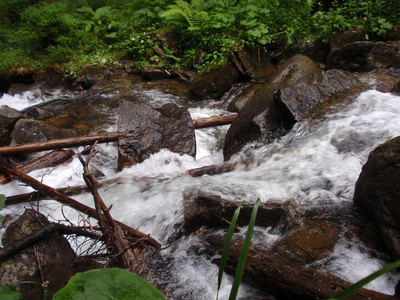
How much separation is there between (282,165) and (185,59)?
6.13 metres

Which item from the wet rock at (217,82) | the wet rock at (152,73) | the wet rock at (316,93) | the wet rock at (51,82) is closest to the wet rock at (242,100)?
the wet rock at (217,82)

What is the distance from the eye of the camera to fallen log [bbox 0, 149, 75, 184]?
3.62 metres

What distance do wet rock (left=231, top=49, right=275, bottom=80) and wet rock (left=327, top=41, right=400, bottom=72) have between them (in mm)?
1659

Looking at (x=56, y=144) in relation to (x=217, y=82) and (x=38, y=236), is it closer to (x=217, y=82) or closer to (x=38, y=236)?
(x=38, y=236)

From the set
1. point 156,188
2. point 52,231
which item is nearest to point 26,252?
point 52,231

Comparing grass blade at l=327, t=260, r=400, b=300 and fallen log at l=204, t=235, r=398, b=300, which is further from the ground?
grass blade at l=327, t=260, r=400, b=300

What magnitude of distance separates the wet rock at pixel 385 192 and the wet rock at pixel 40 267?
2.28 metres

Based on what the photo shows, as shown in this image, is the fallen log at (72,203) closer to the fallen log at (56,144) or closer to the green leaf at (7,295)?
the green leaf at (7,295)

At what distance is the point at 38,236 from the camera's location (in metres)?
1.72

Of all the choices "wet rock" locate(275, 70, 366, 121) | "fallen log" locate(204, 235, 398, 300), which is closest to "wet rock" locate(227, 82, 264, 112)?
"wet rock" locate(275, 70, 366, 121)

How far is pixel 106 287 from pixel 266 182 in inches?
92.7

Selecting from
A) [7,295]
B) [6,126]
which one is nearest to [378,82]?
[7,295]

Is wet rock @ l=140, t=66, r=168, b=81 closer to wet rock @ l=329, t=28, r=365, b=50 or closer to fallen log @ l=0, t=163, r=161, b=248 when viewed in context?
wet rock @ l=329, t=28, r=365, b=50

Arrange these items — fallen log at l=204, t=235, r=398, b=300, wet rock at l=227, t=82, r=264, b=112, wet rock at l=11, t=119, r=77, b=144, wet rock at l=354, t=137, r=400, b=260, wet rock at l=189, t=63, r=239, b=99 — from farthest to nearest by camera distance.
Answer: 1. wet rock at l=189, t=63, r=239, b=99
2. wet rock at l=227, t=82, r=264, b=112
3. wet rock at l=11, t=119, r=77, b=144
4. wet rock at l=354, t=137, r=400, b=260
5. fallen log at l=204, t=235, r=398, b=300
